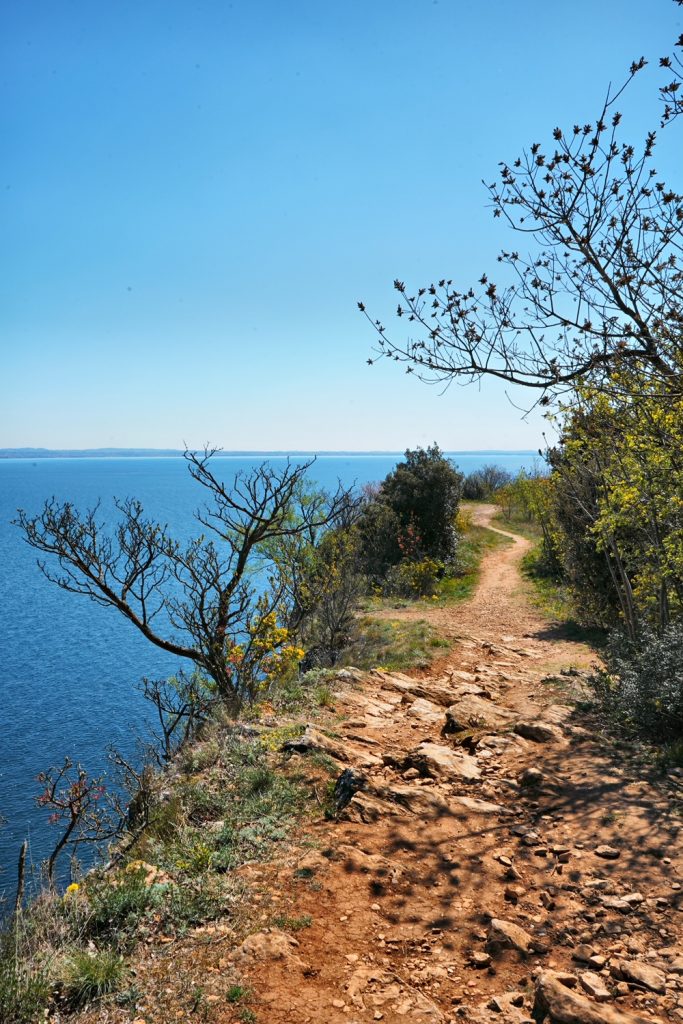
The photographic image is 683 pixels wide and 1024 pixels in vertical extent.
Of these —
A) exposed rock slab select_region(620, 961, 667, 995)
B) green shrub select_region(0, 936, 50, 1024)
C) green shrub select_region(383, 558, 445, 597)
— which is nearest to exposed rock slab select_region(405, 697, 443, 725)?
exposed rock slab select_region(620, 961, 667, 995)

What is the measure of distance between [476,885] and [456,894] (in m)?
0.21

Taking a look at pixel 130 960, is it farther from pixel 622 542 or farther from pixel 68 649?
pixel 68 649

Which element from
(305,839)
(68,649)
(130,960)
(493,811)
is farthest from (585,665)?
(68,649)

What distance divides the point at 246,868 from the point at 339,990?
4.91ft

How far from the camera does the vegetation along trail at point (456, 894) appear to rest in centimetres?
358

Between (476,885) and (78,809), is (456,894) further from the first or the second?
Result: (78,809)

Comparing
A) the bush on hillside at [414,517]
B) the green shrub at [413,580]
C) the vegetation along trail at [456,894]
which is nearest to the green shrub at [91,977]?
the vegetation along trail at [456,894]

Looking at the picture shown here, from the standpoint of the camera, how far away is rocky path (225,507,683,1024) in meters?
3.62

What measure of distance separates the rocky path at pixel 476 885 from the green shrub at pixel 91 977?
2.34ft

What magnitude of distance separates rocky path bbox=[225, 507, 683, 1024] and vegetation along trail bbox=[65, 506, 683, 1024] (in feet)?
0.05

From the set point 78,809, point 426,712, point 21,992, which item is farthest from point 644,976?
point 78,809

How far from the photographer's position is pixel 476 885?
488 centimetres

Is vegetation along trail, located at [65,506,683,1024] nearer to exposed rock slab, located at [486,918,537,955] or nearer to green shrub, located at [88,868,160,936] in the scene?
exposed rock slab, located at [486,918,537,955]

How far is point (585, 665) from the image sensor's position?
12141mm
